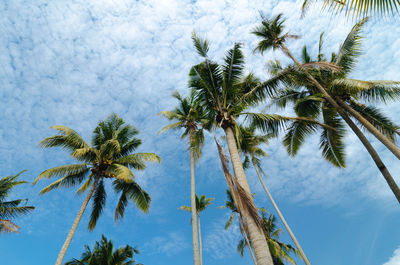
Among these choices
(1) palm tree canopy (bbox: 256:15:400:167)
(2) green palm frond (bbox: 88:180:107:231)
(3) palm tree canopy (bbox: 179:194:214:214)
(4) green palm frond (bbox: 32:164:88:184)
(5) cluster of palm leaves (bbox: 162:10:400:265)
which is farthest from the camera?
(3) palm tree canopy (bbox: 179:194:214:214)

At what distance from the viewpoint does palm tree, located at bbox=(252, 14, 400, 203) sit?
27.9ft

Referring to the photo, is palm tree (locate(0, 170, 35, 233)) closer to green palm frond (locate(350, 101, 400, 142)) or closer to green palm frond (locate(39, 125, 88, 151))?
green palm frond (locate(39, 125, 88, 151))

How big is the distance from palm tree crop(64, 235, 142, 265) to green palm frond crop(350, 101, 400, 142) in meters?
19.4

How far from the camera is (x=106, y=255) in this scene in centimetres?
1662

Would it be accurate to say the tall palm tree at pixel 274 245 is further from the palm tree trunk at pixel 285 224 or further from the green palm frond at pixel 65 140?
the green palm frond at pixel 65 140

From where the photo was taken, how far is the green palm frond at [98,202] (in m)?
13.5

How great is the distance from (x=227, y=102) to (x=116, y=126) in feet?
31.3

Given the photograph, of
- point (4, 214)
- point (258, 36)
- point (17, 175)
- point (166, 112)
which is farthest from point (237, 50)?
point (4, 214)

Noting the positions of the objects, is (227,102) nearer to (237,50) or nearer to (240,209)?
(237,50)

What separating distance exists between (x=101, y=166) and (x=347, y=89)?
14.1m

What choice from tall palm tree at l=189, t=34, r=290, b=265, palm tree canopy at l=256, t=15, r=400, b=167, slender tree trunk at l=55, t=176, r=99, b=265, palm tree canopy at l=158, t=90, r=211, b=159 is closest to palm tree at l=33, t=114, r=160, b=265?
slender tree trunk at l=55, t=176, r=99, b=265

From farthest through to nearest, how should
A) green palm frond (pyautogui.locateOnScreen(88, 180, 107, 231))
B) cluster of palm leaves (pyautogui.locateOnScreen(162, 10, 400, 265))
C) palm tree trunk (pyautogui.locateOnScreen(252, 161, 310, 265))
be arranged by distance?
1. palm tree trunk (pyautogui.locateOnScreen(252, 161, 310, 265))
2. green palm frond (pyautogui.locateOnScreen(88, 180, 107, 231))
3. cluster of palm leaves (pyautogui.locateOnScreen(162, 10, 400, 265))

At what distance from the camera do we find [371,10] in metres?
2.66

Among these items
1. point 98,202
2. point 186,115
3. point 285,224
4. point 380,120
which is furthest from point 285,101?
point 98,202
